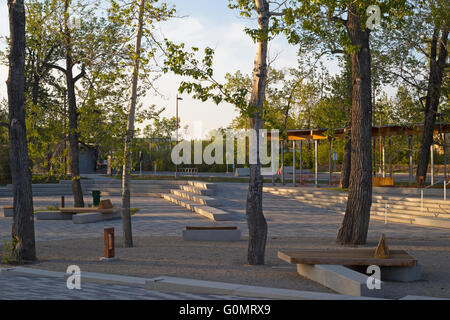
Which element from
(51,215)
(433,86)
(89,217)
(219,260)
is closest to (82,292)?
(219,260)

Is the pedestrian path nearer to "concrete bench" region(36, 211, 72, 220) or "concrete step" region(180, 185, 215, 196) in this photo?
"concrete bench" region(36, 211, 72, 220)

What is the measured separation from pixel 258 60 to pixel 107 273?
14.8ft

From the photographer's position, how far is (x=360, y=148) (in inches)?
512

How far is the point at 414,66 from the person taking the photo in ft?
84.0

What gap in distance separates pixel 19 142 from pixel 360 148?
7.64m

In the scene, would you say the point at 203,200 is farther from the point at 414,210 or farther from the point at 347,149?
the point at 347,149

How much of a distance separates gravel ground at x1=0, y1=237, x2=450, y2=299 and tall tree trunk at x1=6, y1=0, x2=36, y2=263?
52cm

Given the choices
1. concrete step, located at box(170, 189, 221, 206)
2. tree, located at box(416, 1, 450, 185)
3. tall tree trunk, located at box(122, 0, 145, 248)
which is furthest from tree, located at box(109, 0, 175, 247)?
tree, located at box(416, 1, 450, 185)

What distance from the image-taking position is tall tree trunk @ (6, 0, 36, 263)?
33.5 feet

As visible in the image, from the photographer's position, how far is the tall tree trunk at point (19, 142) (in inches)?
402

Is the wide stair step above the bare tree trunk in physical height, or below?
below

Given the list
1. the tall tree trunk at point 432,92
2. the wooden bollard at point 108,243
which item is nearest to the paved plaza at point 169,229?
the wooden bollard at point 108,243

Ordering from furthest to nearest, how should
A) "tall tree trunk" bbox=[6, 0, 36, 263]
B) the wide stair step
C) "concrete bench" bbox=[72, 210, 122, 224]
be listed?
"concrete bench" bbox=[72, 210, 122, 224] < the wide stair step < "tall tree trunk" bbox=[6, 0, 36, 263]
